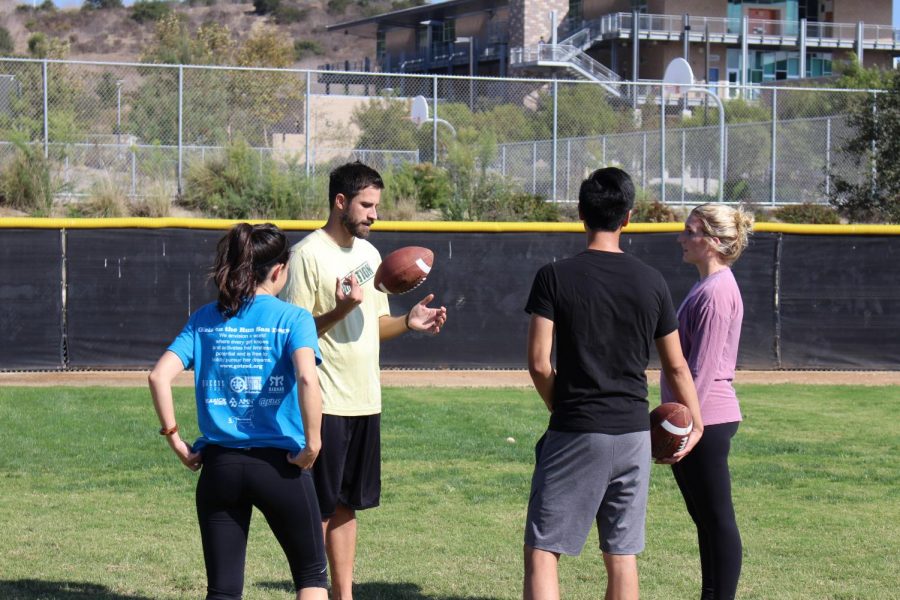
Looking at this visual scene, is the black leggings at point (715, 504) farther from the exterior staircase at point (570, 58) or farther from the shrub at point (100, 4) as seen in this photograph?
the shrub at point (100, 4)

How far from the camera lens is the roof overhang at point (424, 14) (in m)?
62.2

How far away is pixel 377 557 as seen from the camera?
6.30 m

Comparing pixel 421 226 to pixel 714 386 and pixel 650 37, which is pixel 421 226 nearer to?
pixel 714 386

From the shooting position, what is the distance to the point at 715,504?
15.7 ft

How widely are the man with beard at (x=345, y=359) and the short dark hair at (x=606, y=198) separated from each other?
106 centimetres

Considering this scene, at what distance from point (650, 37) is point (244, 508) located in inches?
2128

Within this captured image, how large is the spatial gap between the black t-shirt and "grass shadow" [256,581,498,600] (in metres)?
1.69

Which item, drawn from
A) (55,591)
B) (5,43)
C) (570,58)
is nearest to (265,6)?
(5,43)

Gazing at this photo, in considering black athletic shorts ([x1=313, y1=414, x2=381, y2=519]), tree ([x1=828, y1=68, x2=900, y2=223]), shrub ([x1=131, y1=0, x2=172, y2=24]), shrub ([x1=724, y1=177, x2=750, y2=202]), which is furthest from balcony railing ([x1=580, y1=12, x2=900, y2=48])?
shrub ([x1=131, y1=0, x2=172, y2=24])

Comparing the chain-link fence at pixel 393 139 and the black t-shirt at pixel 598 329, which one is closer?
the black t-shirt at pixel 598 329

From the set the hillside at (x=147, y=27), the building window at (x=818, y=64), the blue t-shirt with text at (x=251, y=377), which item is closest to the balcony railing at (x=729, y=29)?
the building window at (x=818, y=64)

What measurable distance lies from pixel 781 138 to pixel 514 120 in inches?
243

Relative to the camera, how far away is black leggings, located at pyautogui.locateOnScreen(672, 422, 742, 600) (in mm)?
4789

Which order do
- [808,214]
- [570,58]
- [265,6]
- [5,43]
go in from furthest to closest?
1. [265,6]
2. [5,43]
3. [570,58]
4. [808,214]
